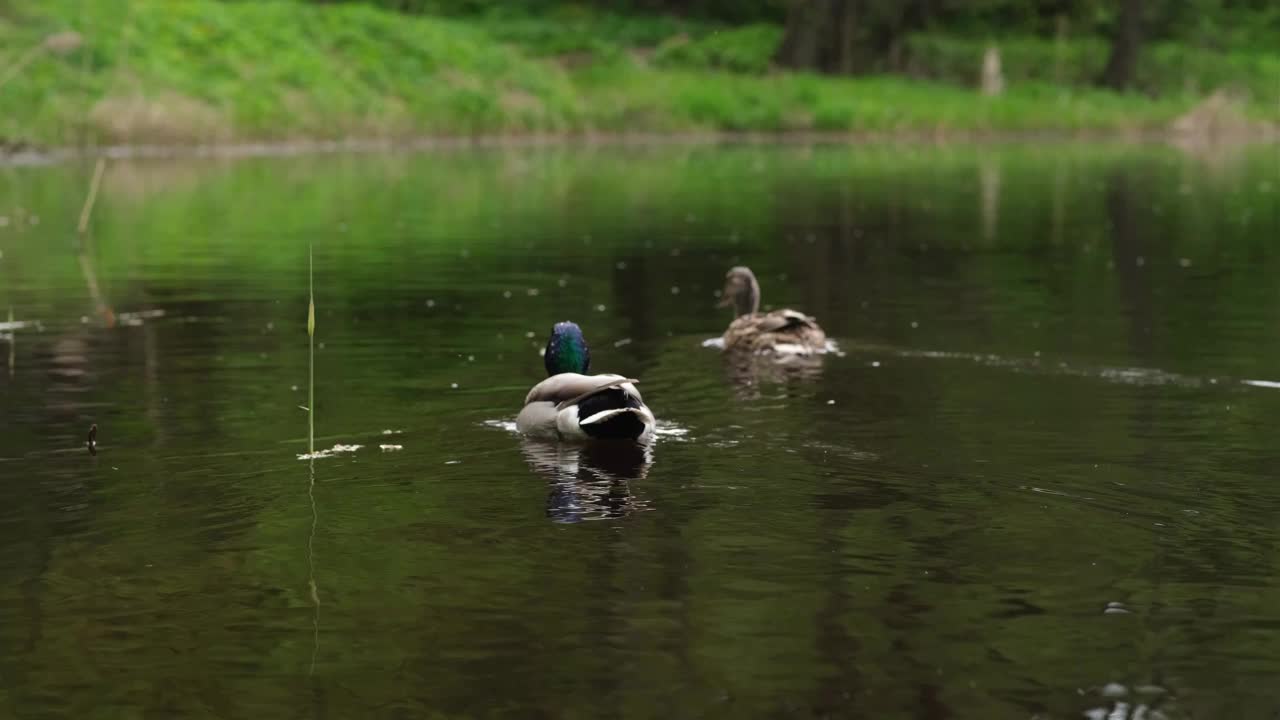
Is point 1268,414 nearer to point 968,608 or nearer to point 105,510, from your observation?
point 968,608

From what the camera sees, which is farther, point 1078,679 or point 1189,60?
point 1189,60

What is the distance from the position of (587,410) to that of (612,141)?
49017 millimetres

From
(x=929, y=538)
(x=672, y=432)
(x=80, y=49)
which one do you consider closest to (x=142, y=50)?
(x=80, y=49)

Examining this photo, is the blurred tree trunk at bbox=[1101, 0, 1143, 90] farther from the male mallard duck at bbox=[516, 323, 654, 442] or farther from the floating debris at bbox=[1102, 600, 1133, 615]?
the floating debris at bbox=[1102, 600, 1133, 615]

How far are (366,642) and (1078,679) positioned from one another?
2.72 metres

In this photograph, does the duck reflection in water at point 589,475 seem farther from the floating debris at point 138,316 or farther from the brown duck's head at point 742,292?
the floating debris at point 138,316

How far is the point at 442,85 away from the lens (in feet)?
195

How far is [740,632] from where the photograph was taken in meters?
8.41

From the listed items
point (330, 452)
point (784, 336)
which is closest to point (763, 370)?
point (784, 336)

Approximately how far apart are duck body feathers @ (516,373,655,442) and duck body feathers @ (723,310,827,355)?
4.29 meters

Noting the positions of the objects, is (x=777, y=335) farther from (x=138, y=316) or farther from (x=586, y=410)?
(x=138, y=316)

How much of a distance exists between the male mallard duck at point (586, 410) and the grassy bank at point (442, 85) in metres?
34.9

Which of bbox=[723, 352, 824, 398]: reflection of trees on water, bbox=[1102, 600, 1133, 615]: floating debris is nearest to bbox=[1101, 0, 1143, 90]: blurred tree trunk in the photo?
bbox=[723, 352, 824, 398]: reflection of trees on water

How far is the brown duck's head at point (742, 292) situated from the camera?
62.2 feet
